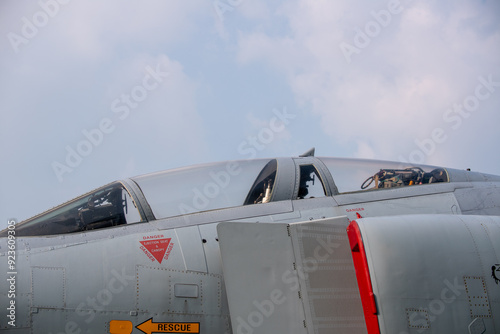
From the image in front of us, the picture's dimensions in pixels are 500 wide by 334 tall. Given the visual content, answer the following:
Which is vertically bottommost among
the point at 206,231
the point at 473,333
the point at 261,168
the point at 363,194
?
the point at 473,333

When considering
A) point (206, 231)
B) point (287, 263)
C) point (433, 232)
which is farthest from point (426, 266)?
point (206, 231)

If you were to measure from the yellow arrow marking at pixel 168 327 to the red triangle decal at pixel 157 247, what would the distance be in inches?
26.7

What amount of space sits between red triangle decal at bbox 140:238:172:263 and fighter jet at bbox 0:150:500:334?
13 mm

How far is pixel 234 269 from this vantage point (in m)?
5.48

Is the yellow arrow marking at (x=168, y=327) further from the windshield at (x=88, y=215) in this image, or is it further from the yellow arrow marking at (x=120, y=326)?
the windshield at (x=88, y=215)

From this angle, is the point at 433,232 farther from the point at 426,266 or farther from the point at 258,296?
the point at 258,296

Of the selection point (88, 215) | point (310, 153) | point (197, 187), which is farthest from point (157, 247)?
point (310, 153)

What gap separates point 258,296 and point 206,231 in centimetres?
100

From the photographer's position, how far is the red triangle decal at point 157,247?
18.3ft

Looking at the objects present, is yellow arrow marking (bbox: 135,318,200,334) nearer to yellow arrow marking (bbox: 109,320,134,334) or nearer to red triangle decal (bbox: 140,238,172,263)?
yellow arrow marking (bbox: 109,320,134,334)

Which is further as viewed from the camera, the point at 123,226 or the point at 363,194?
the point at 363,194

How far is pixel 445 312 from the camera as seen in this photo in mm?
5211

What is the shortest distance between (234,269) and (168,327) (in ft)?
3.05

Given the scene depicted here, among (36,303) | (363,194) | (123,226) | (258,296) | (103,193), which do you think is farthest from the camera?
(363,194)
